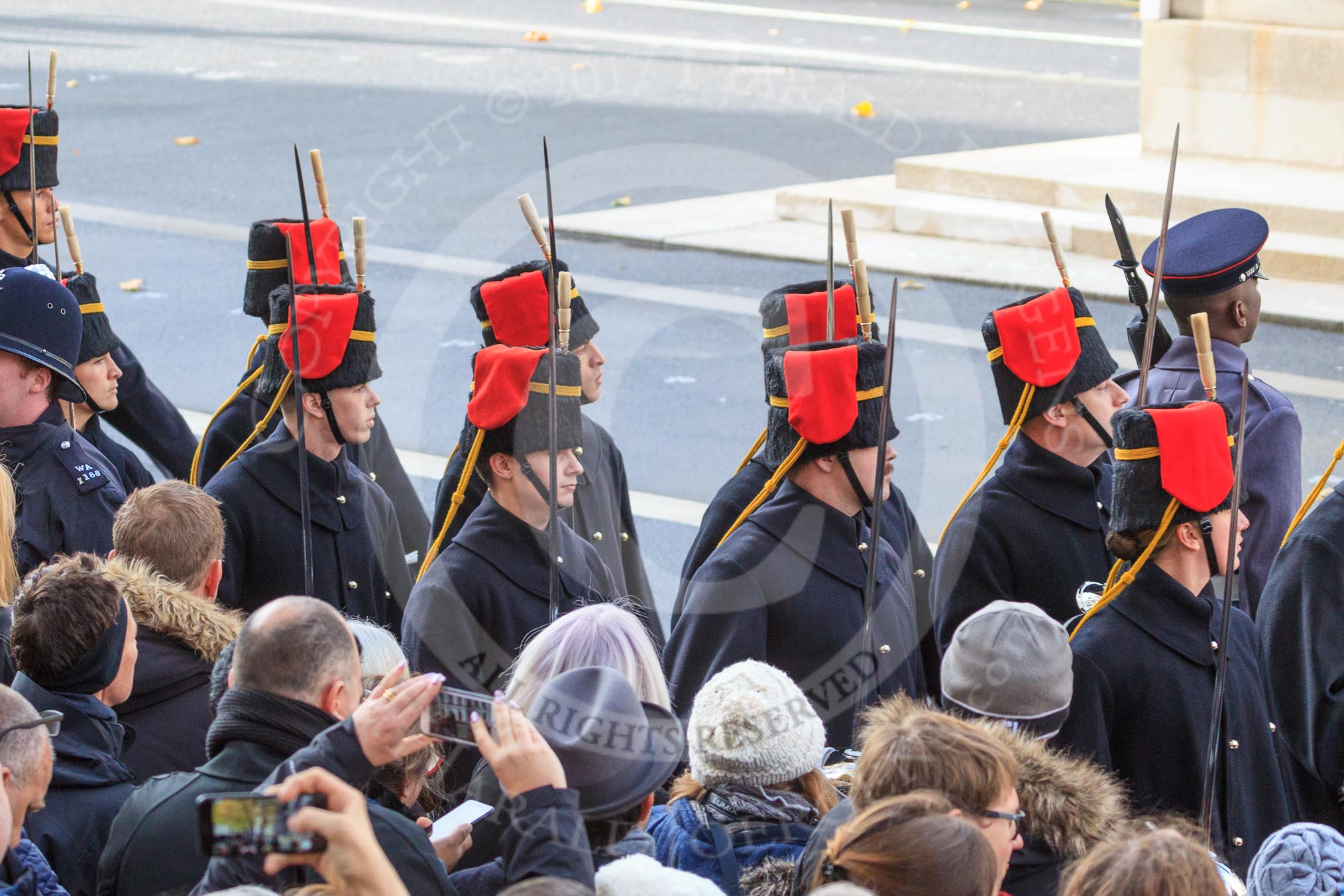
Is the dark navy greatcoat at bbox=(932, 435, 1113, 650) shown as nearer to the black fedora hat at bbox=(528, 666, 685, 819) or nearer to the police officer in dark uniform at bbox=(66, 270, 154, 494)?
the black fedora hat at bbox=(528, 666, 685, 819)

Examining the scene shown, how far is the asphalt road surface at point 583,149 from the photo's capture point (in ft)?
30.0

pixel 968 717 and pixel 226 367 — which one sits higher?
pixel 968 717

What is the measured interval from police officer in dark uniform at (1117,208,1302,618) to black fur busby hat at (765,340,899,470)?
102 centimetres

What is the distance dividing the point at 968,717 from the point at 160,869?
4.83 ft

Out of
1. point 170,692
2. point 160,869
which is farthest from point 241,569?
point 160,869

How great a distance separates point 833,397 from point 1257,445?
133 centimetres

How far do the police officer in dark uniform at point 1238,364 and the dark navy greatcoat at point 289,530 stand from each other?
219 cm

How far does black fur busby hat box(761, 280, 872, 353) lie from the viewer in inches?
204

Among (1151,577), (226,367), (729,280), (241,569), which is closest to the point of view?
(1151,577)

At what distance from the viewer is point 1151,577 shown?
374cm

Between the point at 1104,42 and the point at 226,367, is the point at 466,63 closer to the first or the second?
the point at 1104,42

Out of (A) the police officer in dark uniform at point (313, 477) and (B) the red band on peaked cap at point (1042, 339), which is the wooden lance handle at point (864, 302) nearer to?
(B) the red band on peaked cap at point (1042, 339)

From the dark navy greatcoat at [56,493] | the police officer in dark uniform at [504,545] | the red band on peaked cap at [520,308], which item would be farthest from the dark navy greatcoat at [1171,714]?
the dark navy greatcoat at [56,493]

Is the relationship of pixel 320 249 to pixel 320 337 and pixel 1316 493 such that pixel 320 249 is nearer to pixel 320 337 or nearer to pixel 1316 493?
pixel 320 337
